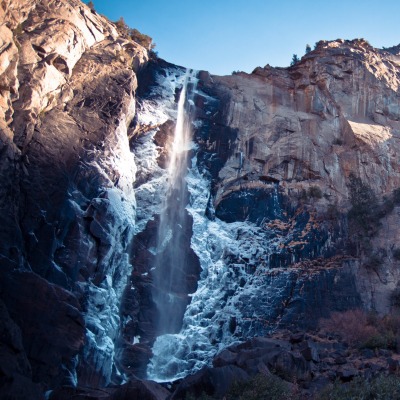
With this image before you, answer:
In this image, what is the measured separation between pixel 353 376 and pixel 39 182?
49.1ft

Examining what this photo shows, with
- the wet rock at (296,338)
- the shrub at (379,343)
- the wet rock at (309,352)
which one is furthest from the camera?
the wet rock at (296,338)

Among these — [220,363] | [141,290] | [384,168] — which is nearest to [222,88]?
[384,168]

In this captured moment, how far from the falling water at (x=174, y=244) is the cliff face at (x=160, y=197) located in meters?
0.42

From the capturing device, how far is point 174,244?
29500mm

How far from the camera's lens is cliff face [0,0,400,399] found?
21547mm

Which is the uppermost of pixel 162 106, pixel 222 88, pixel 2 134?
pixel 222 88

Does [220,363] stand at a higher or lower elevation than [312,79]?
lower

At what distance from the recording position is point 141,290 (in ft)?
87.2

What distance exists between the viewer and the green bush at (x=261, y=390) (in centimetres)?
1625

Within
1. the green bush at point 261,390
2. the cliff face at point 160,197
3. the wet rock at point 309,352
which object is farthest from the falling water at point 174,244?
the green bush at point 261,390

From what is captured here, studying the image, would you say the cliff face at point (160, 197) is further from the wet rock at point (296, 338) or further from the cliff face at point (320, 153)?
the wet rock at point (296, 338)

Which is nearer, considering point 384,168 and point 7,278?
point 7,278

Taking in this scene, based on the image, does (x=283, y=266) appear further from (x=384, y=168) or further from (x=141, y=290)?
(x=384, y=168)

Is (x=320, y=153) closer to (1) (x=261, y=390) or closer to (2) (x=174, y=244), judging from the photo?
(2) (x=174, y=244)
